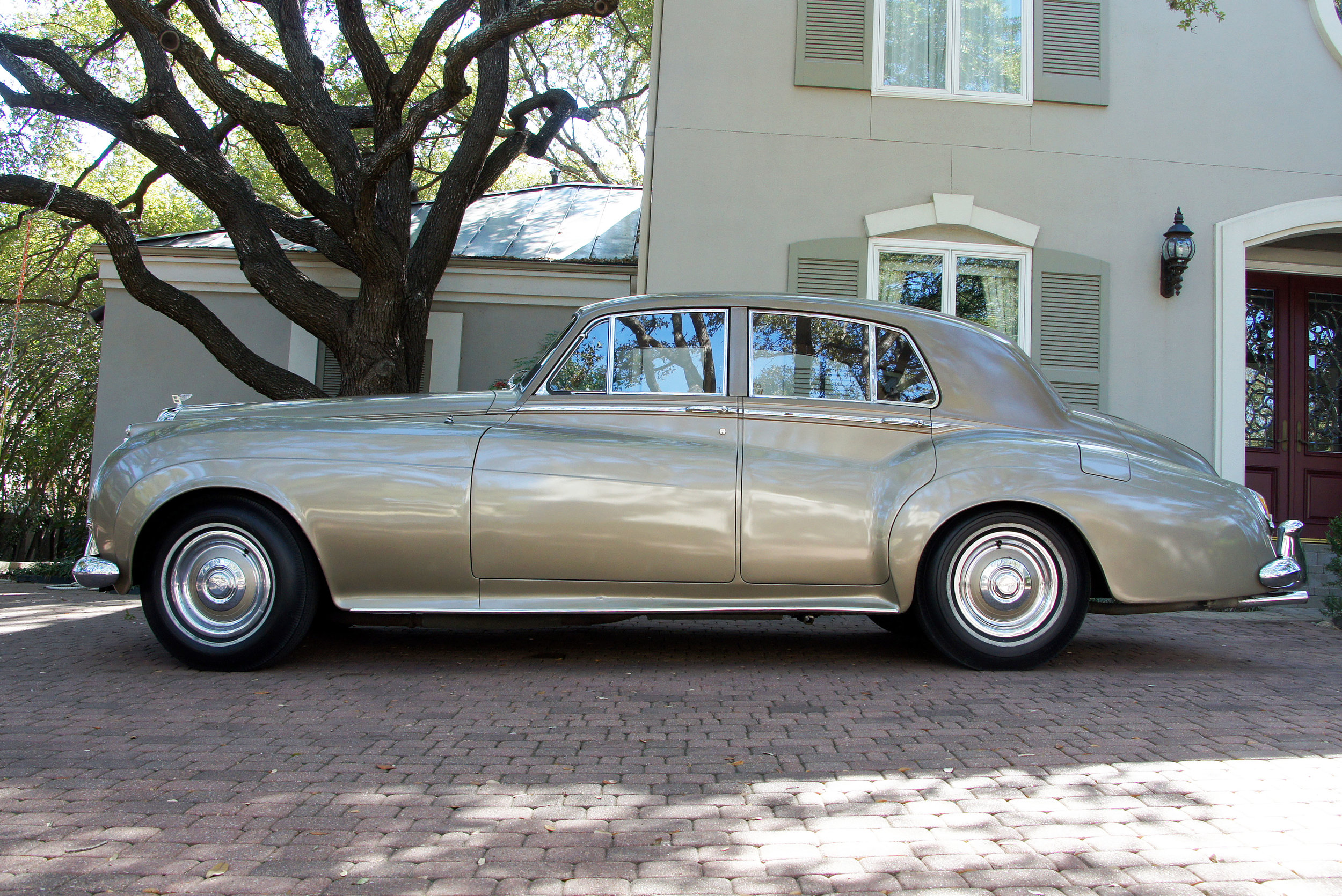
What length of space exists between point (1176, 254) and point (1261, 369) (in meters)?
2.10

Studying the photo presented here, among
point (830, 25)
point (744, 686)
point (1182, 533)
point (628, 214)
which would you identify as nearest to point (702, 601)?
point (744, 686)

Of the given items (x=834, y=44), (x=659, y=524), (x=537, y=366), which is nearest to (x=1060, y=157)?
(x=834, y=44)

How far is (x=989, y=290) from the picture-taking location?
325 inches

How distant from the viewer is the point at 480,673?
4305mm

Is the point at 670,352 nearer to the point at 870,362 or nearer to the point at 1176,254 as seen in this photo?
the point at 870,362

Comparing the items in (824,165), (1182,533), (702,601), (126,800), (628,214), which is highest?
(628,214)

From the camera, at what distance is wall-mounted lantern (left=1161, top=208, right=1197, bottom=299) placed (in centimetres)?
792

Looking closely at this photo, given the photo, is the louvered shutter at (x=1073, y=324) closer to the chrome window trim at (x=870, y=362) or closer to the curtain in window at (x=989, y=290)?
the curtain in window at (x=989, y=290)

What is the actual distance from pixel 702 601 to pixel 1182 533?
2.15m

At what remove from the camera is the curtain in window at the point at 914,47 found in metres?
8.41

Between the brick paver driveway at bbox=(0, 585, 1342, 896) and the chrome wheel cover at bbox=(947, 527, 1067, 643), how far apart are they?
0.80ft

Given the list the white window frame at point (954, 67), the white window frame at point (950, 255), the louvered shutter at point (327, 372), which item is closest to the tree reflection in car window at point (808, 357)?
the white window frame at point (950, 255)

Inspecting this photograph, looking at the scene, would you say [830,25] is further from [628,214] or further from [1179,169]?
[628,214]

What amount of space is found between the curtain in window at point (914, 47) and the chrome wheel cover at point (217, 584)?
6.78 metres
